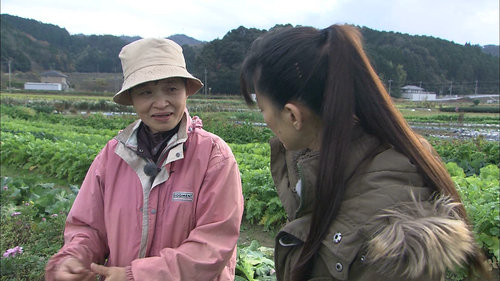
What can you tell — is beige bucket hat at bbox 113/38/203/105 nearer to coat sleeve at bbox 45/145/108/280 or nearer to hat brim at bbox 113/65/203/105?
hat brim at bbox 113/65/203/105

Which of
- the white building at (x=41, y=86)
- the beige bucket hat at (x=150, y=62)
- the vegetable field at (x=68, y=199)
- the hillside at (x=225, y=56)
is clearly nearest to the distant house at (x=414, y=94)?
the hillside at (x=225, y=56)

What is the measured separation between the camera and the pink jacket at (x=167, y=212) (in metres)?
1.50

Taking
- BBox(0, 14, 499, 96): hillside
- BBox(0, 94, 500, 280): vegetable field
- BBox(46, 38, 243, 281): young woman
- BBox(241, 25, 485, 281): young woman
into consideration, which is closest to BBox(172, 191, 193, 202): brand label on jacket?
BBox(46, 38, 243, 281): young woman

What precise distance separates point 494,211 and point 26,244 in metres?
4.50

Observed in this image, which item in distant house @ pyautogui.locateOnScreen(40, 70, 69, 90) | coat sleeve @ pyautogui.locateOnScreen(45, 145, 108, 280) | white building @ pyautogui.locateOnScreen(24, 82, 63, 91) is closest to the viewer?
coat sleeve @ pyautogui.locateOnScreen(45, 145, 108, 280)

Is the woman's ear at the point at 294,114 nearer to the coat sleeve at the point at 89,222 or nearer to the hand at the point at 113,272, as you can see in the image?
the hand at the point at 113,272

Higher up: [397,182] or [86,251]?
[397,182]

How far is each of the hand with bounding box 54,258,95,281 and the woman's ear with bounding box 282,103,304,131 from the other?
1.10 meters

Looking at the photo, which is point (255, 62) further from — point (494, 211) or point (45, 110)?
point (45, 110)

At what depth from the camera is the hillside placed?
171 feet

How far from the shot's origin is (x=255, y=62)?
3.71 ft

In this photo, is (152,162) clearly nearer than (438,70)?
Yes

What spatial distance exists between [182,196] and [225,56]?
51267 mm

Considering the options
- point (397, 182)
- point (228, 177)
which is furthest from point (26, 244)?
point (397, 182)
